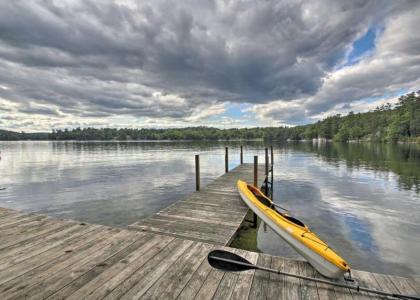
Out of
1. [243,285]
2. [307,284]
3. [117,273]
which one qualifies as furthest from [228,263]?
[117,273]

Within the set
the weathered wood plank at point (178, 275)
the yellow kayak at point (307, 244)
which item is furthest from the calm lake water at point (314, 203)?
the weathered wood plank at point (178, 275)

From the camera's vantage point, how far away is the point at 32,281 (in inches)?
138

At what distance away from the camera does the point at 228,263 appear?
12.7ft

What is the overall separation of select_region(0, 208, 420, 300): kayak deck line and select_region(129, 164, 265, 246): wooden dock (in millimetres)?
1280

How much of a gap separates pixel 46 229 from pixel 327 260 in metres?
6.56

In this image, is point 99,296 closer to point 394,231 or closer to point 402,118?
point 394,231

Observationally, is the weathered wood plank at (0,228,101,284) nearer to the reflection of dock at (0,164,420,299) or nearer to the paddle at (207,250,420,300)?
the reflection of dock at (0,164,420,299)

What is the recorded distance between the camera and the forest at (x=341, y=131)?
80750 millimetres

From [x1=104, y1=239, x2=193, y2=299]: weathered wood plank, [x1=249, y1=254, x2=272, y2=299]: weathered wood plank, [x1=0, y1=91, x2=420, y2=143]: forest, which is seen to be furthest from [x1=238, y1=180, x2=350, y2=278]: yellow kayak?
[x1=0, y1=91, x2=420, y2=143]: forest

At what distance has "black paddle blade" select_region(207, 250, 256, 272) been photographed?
12.4 ft

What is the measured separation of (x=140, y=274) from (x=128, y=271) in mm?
245

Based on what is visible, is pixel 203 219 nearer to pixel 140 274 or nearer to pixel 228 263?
pixel 228 263

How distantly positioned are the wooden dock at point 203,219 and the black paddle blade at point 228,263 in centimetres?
173

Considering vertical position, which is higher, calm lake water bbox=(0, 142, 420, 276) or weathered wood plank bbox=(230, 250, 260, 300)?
weathered wood plank bbox=(230, 250, 260, 300)
